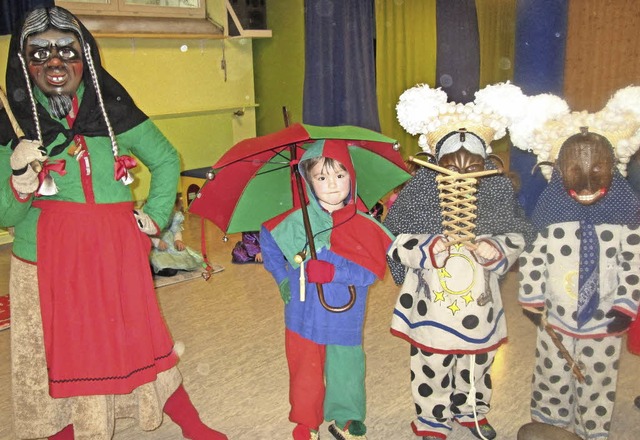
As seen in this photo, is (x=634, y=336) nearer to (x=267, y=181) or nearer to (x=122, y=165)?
(x=267, y=181)

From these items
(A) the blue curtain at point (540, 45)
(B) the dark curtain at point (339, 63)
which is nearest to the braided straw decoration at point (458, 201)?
(A) the blue curtain at point (540, 45)

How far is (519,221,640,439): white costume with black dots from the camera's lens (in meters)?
2.03

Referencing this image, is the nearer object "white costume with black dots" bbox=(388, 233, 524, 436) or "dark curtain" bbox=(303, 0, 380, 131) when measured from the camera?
"white costume with black dots" bbox=(388, 233, 524, 436)

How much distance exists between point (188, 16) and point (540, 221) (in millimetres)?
5059

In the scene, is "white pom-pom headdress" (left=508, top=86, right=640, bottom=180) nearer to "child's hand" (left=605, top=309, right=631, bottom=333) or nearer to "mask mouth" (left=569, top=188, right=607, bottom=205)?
"mask mouth" (left=569, top=188, right=607, bottom=205)

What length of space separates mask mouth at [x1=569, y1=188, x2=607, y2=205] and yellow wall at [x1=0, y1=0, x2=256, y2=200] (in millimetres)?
4441

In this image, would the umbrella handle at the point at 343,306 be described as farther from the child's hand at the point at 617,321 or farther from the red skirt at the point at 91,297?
the child's hand at the point at 617,321

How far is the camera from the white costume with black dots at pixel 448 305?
201cm

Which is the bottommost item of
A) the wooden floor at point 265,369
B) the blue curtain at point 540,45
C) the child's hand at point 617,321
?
the wooden floor at point 265,369

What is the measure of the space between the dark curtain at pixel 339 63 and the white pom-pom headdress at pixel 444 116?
181 inches

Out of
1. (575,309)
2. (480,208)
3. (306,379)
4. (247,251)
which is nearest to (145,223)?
(306,379)

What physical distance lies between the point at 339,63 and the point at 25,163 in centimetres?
523

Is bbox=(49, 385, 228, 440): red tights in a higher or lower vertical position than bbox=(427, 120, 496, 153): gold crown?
lower

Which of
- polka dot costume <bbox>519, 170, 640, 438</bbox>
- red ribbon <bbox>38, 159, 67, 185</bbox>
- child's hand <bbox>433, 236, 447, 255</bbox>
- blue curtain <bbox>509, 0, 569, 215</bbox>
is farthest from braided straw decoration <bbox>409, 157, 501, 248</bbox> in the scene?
blue curtain <bbox>509, 0, 569, 215</bbox>
